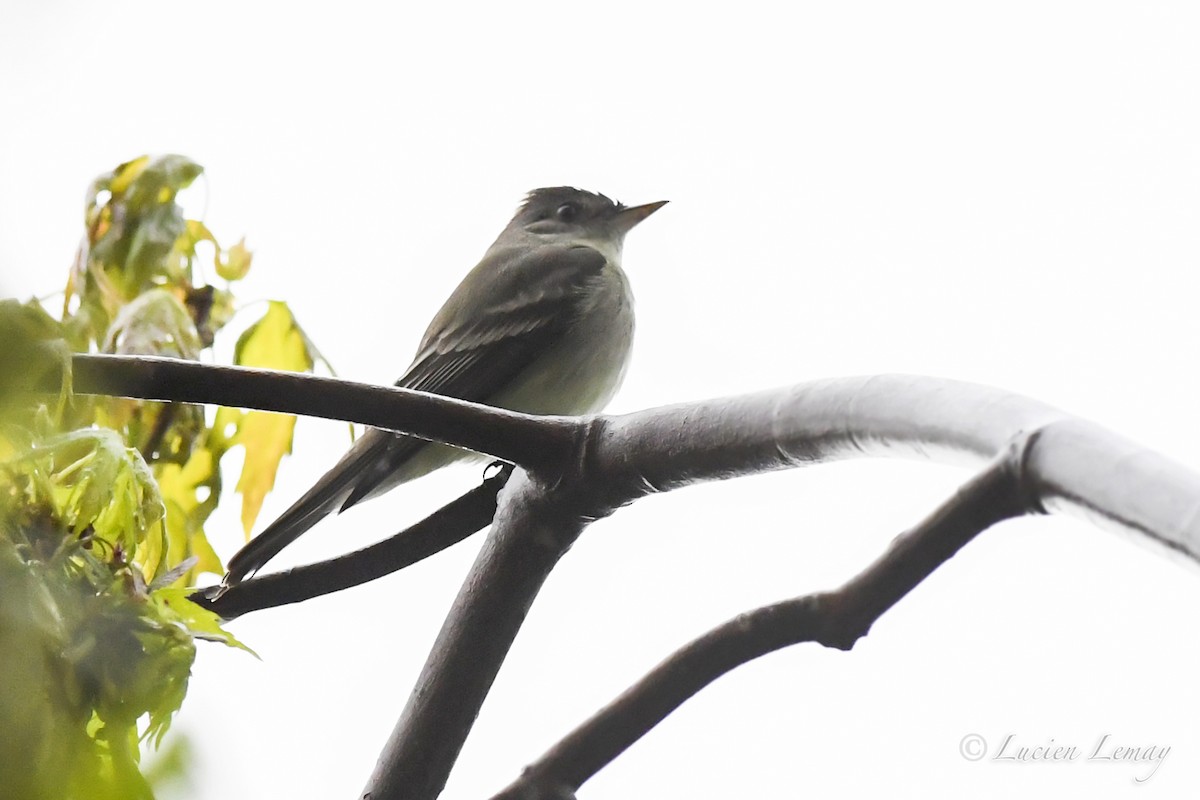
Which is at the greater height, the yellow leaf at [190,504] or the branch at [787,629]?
the branch at [787,629]

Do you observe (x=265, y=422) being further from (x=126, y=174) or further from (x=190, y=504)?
(x=126, y=174)

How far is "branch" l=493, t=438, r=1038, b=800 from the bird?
35.7 inches

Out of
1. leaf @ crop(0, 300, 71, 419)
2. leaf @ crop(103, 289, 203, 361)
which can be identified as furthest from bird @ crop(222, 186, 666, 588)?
leaf @ crop(0, 300, 71, 419)

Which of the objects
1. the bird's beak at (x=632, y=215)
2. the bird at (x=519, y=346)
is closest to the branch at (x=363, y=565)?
the bird at (x=519, y=346)

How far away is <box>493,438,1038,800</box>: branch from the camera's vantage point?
50 centimetres

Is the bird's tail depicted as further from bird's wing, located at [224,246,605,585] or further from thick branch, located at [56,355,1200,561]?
Result: thick branch, located at [56,355,1200,561]

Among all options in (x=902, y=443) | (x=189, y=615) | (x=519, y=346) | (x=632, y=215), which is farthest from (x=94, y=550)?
(x=632, y=215)

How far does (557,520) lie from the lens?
0.78m

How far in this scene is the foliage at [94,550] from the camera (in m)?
0.41

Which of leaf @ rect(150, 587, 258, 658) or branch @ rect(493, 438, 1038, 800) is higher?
branch @ rect(493, 438, 1038, 800)

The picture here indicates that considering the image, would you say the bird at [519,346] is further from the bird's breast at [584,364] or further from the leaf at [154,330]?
the leaf at [154,330]

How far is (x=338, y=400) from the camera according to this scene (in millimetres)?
700

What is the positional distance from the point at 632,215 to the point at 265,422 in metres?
1.52

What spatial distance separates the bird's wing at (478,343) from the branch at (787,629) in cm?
78
